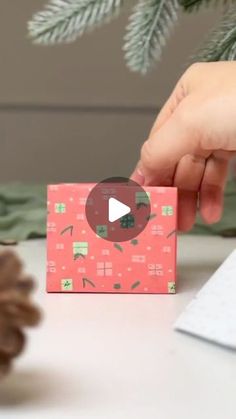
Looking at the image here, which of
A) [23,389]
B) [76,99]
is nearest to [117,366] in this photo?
[23,389]

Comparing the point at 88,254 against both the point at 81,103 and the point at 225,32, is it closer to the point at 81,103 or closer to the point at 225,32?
the point at 225,32

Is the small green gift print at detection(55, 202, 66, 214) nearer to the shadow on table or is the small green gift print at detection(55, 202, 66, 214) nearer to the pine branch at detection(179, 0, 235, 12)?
the shadow on table

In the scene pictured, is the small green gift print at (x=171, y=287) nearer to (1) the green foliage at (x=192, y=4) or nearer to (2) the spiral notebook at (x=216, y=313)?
(2) the spiral notebook at (x=216, y=313)

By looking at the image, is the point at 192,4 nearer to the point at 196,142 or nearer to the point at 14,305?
the point at 196,142

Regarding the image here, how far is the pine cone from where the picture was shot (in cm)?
38

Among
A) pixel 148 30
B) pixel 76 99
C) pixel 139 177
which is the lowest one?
pixel 76 99

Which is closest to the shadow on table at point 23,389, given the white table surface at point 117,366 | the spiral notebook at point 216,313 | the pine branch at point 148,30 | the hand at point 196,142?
the white table surface at point 117,366

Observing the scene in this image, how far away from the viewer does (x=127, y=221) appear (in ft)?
2.16

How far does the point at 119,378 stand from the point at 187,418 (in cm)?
6

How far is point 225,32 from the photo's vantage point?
821 mm

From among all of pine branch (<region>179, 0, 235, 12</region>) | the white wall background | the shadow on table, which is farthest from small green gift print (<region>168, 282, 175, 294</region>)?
the white wall background

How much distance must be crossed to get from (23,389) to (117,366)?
0.08 metres

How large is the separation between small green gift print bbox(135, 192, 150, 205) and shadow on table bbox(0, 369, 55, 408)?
22 centimetres
